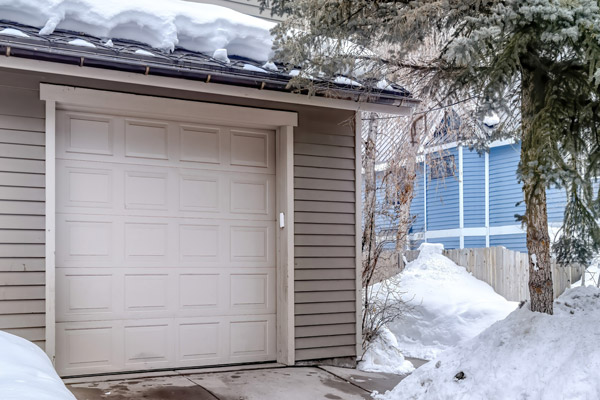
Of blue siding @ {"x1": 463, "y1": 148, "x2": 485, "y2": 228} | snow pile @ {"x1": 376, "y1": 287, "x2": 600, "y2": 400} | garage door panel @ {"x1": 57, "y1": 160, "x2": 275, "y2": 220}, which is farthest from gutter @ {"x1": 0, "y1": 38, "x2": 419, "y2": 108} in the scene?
blue siding @ {"x1": 463, "y1": 148, "x2": 485, "y2": 228}

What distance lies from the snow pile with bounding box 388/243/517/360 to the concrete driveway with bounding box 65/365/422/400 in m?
2.58

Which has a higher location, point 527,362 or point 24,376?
point 24,376

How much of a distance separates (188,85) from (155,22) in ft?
2.48

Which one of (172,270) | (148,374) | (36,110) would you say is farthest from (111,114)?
(148,374)

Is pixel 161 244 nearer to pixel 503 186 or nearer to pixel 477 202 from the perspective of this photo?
pixel 503 186

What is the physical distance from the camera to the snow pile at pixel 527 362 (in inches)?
159

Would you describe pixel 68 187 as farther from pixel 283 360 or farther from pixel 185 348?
pixel 283 360

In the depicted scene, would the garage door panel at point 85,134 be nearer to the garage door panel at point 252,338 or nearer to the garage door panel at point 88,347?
the garage door panel at point 88,347

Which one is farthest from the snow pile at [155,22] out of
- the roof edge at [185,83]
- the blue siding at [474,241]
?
the blue siding at [474,241]

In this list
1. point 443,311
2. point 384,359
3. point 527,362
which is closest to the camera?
point 527,362

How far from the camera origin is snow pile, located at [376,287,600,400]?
404 cm

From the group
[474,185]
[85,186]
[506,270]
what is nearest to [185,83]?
[85,186]

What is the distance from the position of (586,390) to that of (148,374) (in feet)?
11.5

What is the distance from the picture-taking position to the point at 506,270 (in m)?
10.4
